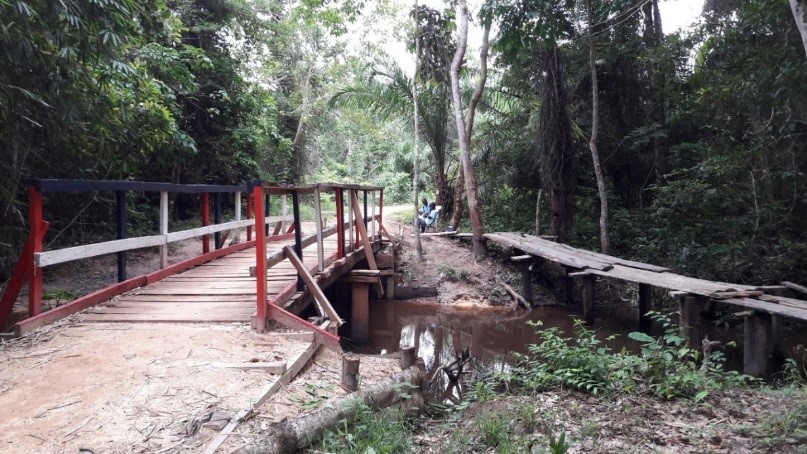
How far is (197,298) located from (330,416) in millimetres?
3239

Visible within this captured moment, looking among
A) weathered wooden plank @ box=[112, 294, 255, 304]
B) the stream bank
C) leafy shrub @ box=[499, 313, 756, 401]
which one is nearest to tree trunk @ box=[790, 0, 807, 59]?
leafy shrub @ box=[499, 313, 756, 401]

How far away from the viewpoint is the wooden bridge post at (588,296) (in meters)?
9.89

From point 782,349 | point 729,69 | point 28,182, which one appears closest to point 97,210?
point 28,182

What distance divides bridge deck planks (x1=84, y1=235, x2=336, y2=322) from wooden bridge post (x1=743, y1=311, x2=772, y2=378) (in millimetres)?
5691

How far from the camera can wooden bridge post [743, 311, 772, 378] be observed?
631 cm

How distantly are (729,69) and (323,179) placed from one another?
2253 cm

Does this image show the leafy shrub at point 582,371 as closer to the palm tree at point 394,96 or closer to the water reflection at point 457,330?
the water reflection at point 457,330

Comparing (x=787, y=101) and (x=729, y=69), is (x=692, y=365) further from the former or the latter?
(x=729, y=69)

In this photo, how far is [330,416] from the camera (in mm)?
3553

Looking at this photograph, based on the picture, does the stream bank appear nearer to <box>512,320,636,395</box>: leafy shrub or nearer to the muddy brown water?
<box>512,320,636,395</box>: leafy shrub

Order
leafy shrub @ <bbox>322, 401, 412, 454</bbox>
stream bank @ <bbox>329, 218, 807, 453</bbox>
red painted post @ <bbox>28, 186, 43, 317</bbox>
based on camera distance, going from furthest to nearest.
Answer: red painted post @ <bbox>28, 186, 43, 317</bbox> < stream bank @ <bbox>329, 218, 807, 453</bbox> < leafy shrub @ <bbox>322, 401, 412, 454</bbox>

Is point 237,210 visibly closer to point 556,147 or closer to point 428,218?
point 556,147

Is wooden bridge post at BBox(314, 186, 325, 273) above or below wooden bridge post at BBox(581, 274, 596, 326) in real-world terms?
above

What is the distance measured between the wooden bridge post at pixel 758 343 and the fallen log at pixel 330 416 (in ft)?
14.1
